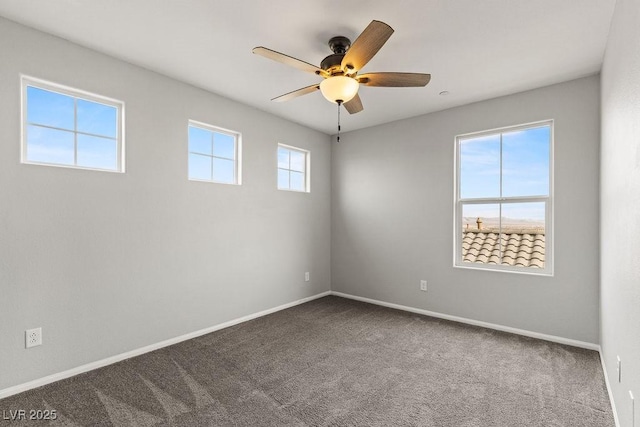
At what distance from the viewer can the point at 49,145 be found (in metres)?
2.41

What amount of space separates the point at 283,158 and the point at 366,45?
8.62ft

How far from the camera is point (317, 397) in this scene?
7.13 feet

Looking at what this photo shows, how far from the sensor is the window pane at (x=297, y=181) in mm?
4509

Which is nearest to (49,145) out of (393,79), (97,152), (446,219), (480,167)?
(97,152)

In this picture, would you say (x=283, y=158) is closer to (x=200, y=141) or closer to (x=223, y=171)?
(x=223, y=171)

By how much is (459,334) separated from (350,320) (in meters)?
1.20

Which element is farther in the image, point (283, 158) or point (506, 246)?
point (283, 158)

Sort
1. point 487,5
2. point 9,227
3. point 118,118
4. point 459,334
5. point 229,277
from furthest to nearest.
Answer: point 229,277
point 459,334
point 118,118
point 9,227
point 487,5

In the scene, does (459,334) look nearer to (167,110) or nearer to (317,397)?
(317,397)

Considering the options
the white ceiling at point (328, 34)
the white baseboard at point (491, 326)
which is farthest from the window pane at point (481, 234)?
the white ceiling at point (328, 34)

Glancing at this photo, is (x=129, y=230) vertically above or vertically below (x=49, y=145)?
below

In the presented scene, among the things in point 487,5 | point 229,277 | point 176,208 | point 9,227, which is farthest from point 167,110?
point 487,5

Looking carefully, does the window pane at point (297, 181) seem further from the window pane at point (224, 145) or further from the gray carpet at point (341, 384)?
the gray carpet at point (341, 384)

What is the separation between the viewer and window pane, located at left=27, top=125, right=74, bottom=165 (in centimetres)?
233
